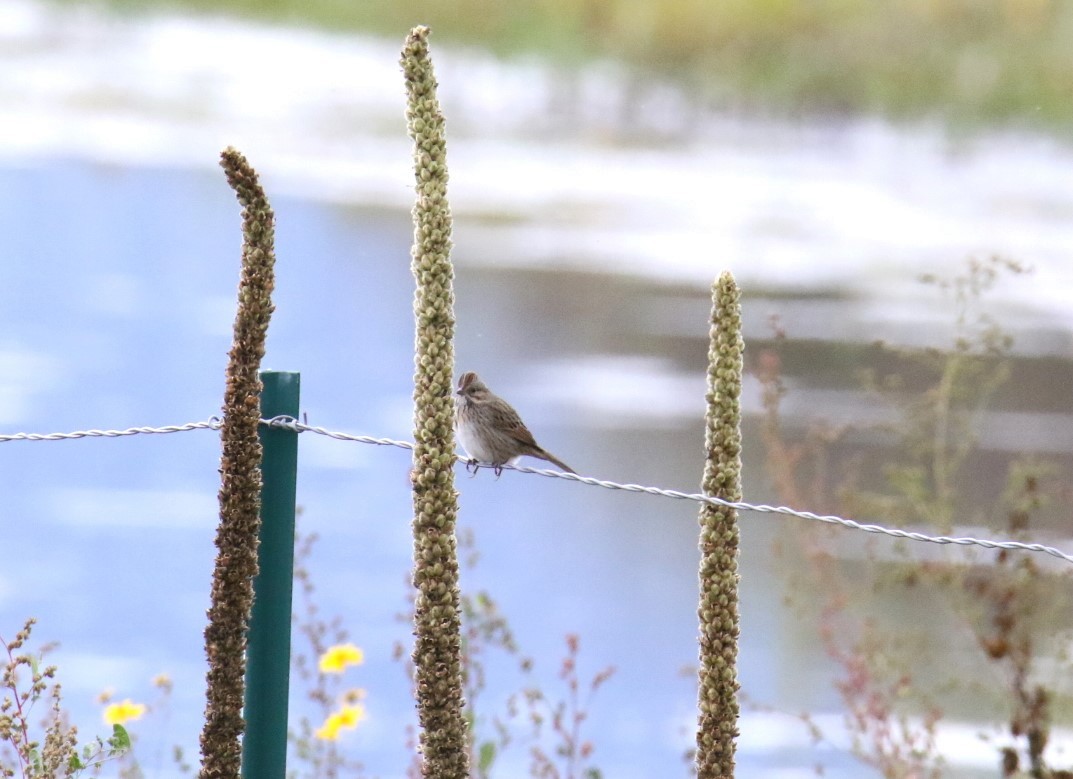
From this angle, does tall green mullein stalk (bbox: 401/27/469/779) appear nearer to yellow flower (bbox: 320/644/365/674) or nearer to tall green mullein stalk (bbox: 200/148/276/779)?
tall green mullein stalk (bbox: 200/148/276/779)

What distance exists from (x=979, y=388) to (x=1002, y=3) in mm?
1519

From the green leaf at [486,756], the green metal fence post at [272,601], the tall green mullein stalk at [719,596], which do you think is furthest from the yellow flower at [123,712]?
the tall green mullein stalk at [719,596]

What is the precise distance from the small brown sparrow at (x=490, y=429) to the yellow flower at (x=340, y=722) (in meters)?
0.57

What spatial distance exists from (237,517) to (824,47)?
393 centimetres

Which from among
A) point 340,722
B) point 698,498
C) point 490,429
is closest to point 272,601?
point 698,498

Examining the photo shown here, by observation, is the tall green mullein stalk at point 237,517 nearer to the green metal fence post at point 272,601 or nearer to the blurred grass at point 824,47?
the green metal fence post at point 272,601

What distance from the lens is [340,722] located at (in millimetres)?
2801

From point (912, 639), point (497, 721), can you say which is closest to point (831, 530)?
point (912, 639)

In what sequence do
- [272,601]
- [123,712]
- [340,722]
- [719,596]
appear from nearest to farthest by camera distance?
1. [719,596]
2. [272,601]
3. [123,712]
4. [340,722]

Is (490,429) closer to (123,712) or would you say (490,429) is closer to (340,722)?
(340,722)

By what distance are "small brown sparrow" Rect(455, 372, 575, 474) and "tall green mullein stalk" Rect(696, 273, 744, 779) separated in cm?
117

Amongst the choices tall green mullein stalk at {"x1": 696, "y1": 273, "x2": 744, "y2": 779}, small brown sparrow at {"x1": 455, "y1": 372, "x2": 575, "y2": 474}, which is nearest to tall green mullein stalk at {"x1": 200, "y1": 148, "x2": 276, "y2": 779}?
tall green mullein stalk at {"x1": 696, "y1": 273, "x2": 744, "y2": 779}

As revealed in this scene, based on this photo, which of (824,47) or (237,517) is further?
(824,47)


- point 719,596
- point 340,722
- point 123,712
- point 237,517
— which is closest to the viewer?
point 719,596
